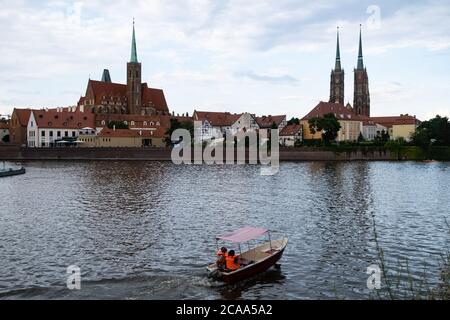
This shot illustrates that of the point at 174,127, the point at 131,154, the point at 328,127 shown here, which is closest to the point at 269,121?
the point at 174,127

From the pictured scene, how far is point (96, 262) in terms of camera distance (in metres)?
24.3

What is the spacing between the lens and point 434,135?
126 metres

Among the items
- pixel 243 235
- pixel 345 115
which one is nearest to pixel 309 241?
pixel 243 235

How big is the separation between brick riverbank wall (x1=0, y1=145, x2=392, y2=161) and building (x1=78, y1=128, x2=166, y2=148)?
9737 millimetres

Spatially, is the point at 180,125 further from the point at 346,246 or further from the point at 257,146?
the point at 346,246

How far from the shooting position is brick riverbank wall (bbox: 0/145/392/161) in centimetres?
11825

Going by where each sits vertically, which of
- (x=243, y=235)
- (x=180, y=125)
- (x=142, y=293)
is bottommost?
(x=142, y=293)

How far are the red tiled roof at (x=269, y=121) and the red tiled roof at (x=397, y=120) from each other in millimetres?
45782

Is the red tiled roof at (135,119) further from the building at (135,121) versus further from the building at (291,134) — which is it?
the building at (291,134)

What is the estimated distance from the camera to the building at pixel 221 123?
157 meters

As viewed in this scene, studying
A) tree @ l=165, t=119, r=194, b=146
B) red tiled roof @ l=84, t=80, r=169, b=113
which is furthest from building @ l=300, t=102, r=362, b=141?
red tiled roof @ l=84, t=80, r=169, b=113

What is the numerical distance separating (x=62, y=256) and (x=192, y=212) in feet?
49.6

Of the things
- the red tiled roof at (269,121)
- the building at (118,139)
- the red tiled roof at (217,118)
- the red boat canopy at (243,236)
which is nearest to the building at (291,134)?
the red tiled roof at (269,121)

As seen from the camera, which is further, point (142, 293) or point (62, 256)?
point (62, 256)
